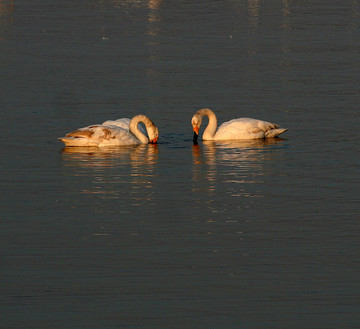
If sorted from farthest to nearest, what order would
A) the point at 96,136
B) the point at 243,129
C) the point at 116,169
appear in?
the point at 243,129, the point at 96,136, the point at 116,169

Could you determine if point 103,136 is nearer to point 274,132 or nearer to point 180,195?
point 274,132

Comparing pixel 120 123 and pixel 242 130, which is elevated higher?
pixel 120 123

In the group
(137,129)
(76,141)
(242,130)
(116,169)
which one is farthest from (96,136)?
(242,130)

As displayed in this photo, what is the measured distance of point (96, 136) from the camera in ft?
89.8

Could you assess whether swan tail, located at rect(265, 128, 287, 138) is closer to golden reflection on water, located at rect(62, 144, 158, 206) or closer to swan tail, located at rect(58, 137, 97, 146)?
golden reflection on water, located at rect(62, 144, 158, 206)

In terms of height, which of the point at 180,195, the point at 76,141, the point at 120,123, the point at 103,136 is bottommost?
the point at 180,195

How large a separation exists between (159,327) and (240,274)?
242 centimetres

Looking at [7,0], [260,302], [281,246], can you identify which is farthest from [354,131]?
[7,0]

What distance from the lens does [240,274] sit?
616 inches

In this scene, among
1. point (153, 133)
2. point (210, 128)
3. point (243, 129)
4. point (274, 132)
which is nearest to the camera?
point (153, 133)

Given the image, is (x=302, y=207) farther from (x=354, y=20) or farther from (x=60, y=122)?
(x=354, y=20)

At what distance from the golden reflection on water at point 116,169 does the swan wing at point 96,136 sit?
5.9 inches

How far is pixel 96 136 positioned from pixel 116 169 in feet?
10.6

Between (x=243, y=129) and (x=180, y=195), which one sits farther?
(x=243, y=129)
